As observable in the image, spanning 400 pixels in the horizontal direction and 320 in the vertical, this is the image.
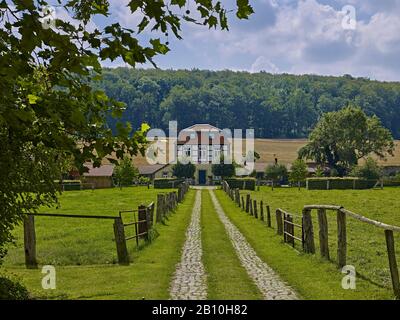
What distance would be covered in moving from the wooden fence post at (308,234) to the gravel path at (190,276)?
337 centimetres

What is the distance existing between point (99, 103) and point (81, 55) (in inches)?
65.5

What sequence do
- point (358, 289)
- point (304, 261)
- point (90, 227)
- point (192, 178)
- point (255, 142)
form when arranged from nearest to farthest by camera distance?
1. point (358, 289)
2. point (304, 261)
3. point (90, 227)
4. point (192, 178)
5. point (255, 142)

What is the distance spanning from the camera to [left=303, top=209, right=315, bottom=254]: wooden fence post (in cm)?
1555

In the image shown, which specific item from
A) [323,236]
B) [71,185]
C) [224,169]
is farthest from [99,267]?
[224,169]

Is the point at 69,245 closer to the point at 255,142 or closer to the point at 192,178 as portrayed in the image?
the point at 192,178

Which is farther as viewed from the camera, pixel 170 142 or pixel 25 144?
pixel 170 142

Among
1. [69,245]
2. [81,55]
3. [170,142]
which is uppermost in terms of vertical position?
[170,142]

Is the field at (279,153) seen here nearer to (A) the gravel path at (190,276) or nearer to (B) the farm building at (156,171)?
(B) the farm building at (156,171)

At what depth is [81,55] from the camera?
5.39m

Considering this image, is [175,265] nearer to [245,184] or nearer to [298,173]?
[245,184]

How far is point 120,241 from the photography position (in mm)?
14562

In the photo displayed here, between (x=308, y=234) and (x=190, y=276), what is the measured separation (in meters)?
5.10
